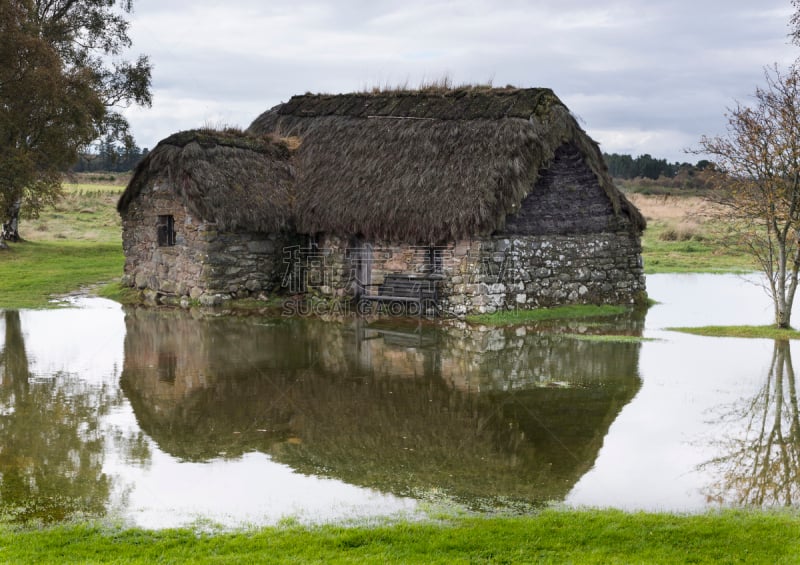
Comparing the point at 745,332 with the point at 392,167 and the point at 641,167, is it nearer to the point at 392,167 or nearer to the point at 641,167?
the point at 392,167

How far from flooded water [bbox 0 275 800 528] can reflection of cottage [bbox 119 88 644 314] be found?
254 centimetres

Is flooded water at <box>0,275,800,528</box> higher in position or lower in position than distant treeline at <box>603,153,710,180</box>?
lower

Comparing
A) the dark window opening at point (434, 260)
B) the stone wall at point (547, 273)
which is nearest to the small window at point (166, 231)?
the dark window opening at point (434, 260)

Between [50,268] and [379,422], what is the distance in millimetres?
21395

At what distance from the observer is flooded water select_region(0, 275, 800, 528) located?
26.6ft

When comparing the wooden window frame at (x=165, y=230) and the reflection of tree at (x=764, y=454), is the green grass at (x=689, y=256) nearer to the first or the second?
the wooden window frame at (x=165, y=230)

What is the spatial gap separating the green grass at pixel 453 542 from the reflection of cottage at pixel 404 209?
40.1ft

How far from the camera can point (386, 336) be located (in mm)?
17656

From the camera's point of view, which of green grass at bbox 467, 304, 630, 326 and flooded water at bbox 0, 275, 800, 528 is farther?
green grass at bbox 467, 304, 630, 326

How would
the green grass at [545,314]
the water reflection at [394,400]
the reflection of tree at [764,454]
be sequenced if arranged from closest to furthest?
1. the reflection of tree at [764,454]
2. the water reflection at [394,400]
3. the green grass at [545,314]

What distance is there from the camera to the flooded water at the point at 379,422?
26.6ft

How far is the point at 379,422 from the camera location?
1070 centimetres

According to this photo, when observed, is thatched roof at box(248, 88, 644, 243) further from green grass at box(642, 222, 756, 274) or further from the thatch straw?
green grass at box(642, 222, 756, 274)

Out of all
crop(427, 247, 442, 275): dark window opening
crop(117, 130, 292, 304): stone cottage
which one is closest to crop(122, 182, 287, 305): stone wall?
crop(117, 130, 292, 304): stone cottage
